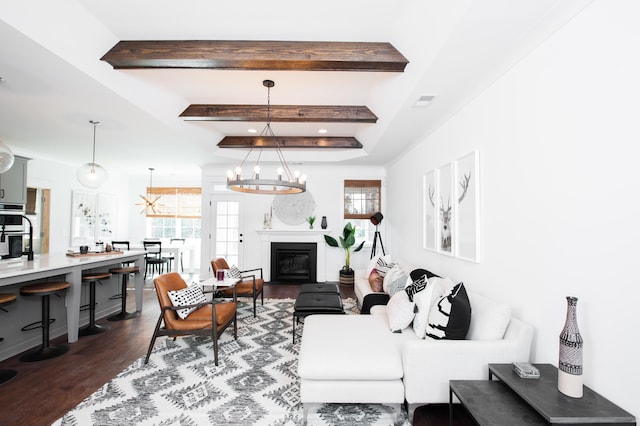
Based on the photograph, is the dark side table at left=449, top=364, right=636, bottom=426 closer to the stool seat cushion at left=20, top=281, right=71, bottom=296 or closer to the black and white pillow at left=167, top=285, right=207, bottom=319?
the black and white pillow at left=167, top=285, right=207, bottom=319

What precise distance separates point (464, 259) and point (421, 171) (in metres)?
1.68

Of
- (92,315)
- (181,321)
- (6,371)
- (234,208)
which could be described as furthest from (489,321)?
(234,208)

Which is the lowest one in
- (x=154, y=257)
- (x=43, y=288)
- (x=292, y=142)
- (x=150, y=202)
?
(x=154, y=257)

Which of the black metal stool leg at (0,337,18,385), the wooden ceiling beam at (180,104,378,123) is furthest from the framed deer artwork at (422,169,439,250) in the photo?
the black metal stool leg at (0,337,18,385)

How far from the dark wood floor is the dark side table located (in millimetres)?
627

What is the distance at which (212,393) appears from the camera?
2367mm

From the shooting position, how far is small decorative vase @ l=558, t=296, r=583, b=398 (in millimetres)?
1478

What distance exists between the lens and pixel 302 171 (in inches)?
262

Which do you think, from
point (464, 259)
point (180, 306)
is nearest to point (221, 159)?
point (180, 306)

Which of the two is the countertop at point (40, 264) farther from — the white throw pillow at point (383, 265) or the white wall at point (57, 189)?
the white wall at point (57, 189)

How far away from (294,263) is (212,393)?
4249 mm

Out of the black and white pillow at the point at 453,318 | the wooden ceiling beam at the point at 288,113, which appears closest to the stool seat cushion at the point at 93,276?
the wooden ceiling beam at the point at 288,113

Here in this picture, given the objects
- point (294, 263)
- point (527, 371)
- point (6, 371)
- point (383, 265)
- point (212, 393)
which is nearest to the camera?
point (527, 371)

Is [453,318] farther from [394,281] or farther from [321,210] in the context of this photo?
[321,210]
